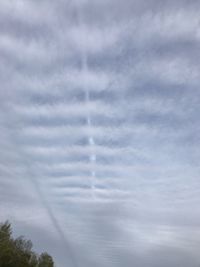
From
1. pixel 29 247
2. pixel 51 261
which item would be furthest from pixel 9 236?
pixel 51 261

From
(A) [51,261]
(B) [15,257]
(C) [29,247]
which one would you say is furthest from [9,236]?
(A) [51,261]

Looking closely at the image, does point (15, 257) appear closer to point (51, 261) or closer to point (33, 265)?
point (33, 265)

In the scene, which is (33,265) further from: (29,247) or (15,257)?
(15,257)

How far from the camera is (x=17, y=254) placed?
389 feet

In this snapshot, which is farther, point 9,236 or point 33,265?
point 33,265

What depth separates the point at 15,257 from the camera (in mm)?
115688

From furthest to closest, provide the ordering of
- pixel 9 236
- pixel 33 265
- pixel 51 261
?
pixel 51 261 < pixel 33 265 < pixel 9 236

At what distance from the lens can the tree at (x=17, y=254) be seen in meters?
110

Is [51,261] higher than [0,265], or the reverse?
[51,261]

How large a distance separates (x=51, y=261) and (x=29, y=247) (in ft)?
38.9

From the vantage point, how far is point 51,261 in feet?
459

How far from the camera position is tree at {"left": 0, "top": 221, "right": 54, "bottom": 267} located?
11000 cm

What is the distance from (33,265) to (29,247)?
22.4 feet

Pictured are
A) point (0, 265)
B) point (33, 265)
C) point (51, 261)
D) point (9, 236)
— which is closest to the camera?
point (0, 265)
